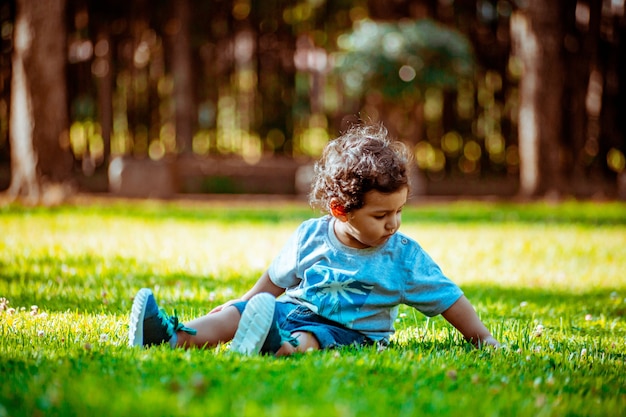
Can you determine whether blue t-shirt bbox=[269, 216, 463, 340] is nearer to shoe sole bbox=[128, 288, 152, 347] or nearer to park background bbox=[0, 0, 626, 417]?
park background bbox=[0, 0, 626, 417]

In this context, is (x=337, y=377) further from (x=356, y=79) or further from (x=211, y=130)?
(x=211, y=130)

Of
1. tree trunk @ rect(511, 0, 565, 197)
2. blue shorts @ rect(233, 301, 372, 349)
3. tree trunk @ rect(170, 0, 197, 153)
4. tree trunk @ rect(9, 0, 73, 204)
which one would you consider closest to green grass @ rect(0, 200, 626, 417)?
blue shorts @ rect(233, 301, 372, 349)

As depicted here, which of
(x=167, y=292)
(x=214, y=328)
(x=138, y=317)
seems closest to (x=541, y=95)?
(x=167, y=292)

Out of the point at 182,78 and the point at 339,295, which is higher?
the point at 182,78

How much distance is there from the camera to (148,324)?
9.12 ft

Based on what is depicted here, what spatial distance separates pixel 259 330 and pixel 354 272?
514 millimetres

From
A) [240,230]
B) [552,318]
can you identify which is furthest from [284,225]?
[552,318]

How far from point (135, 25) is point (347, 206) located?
37.3ft

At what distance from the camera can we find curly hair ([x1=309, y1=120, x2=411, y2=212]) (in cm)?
294

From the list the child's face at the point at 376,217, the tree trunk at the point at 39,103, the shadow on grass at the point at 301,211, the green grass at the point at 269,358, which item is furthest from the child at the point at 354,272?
the tree trunk at the point at 39,103

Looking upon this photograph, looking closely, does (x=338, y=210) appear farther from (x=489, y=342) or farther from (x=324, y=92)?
(x=324, y=92)

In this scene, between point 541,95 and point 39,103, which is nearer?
point 39,103

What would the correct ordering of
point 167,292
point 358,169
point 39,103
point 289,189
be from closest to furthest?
→ point 358,169
point 167,292
point 39,103
point 289,189

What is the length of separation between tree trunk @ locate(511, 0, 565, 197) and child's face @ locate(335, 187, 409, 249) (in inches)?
343
